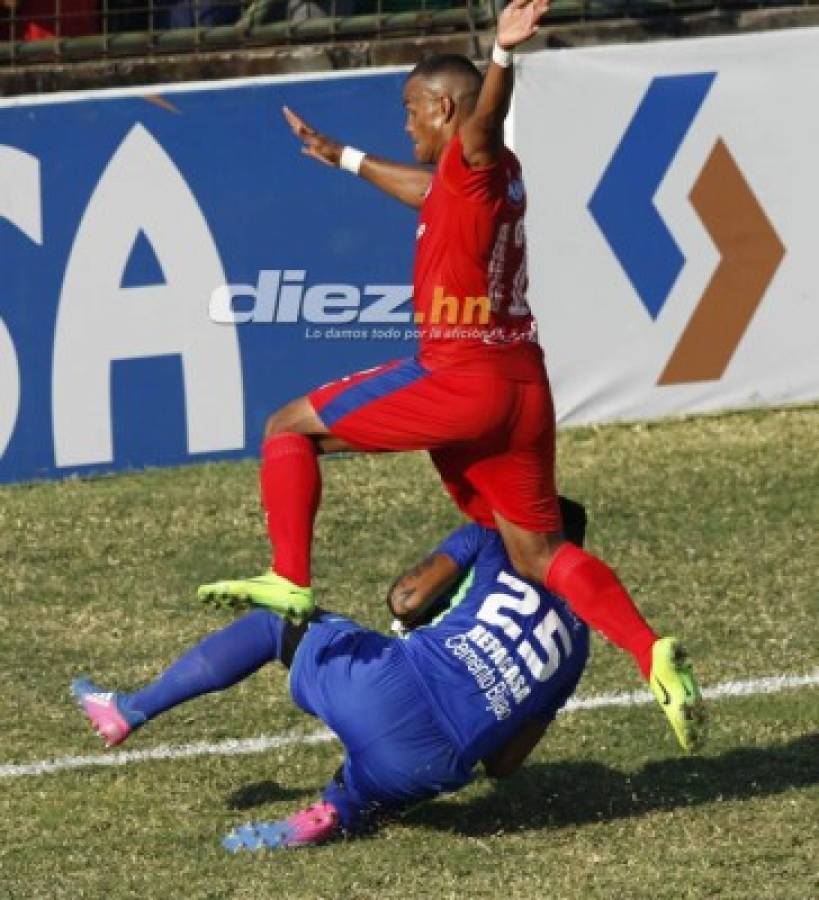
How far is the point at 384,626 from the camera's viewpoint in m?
8.55

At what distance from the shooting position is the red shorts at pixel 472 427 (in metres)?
6.69

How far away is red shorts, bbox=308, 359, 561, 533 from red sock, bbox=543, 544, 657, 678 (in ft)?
0.75

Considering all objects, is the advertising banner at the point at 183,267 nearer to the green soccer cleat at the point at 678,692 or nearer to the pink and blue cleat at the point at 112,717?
the pink and blue cleat at the point at 112,717

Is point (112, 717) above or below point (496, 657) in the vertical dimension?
below

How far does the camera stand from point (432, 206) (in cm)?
686

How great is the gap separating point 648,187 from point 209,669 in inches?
202

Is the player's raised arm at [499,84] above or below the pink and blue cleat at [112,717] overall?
above

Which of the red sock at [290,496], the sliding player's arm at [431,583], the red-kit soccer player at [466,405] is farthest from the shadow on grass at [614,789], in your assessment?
the red sock at [290,496]

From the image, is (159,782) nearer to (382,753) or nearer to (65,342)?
(382,753)

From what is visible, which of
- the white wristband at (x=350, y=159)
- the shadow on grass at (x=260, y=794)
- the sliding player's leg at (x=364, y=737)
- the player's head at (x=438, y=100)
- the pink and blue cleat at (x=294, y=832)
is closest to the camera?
the sliding player's leg at (x=364, y=737)

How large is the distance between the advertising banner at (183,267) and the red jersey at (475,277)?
4.02 m

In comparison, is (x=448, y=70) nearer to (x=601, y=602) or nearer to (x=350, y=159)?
(x=350, y=159)

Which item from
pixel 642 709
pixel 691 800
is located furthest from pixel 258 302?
pixel 691 800

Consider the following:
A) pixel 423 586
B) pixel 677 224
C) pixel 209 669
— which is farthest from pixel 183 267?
pixel 423 586
